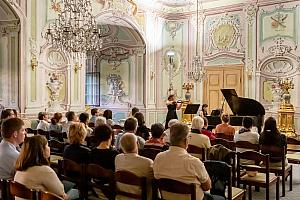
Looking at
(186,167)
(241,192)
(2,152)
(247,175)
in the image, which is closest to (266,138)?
(247,175)

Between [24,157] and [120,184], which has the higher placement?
[24,157]

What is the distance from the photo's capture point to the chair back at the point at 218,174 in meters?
3.45

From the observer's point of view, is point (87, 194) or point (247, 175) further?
point (247, 175)

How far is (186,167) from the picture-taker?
10.0 feet

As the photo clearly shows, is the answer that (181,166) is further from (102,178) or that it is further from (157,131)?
(157,131)

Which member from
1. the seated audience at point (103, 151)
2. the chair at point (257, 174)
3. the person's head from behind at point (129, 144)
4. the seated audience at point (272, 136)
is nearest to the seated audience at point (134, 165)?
the person's head from behind at point (129, 144)

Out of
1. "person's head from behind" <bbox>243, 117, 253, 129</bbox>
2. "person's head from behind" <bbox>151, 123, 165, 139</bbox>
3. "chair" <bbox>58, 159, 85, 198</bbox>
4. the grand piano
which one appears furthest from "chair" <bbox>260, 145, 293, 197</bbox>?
the grand piano

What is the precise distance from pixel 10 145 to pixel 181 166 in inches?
62.1

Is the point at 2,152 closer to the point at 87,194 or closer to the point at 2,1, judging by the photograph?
the point at 87,194

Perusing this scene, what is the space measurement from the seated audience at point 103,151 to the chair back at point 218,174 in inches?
37.6

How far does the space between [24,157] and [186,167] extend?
1270 millimetres

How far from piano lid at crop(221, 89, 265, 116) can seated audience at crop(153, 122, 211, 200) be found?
6.70 m

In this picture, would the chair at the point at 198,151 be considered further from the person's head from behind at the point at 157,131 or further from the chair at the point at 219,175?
the chair at the point at 219,175

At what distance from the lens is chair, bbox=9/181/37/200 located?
8.68ft
